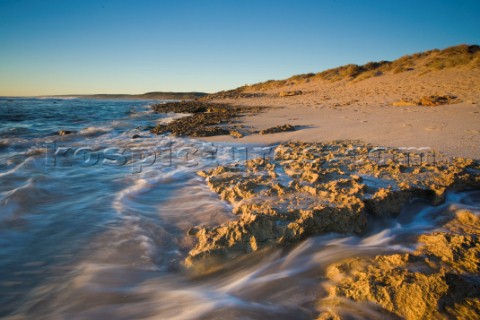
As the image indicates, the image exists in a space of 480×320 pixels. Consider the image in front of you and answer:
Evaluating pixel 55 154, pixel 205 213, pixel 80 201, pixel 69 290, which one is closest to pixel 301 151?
pixel 205 213

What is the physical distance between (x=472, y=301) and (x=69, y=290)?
7.22ft

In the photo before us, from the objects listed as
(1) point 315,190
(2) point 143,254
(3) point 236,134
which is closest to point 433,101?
(3) point 236,134

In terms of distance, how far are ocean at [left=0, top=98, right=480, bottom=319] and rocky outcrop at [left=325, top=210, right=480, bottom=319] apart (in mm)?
107

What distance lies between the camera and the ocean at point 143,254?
1.62 meters

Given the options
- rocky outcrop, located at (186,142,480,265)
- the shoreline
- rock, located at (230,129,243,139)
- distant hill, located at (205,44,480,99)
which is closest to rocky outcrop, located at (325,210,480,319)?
rocky outcrop, located at (186,142,480,265)

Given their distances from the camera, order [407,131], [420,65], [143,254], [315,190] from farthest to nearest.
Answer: [420,65]
[407,131]
[315,190]
[143,254]

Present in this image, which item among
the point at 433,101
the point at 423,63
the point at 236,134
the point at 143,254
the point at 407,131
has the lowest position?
the point at 143,254

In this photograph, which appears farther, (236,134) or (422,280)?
(236,134)

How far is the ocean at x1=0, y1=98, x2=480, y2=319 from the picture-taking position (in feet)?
5.31

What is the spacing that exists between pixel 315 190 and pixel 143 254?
5.26 feet

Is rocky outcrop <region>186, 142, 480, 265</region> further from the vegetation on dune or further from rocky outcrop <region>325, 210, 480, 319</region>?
the vegetation on dune

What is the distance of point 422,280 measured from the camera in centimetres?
139

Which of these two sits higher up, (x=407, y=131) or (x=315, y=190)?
(x=407, y=131)

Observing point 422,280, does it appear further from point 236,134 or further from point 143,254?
point 236,134
